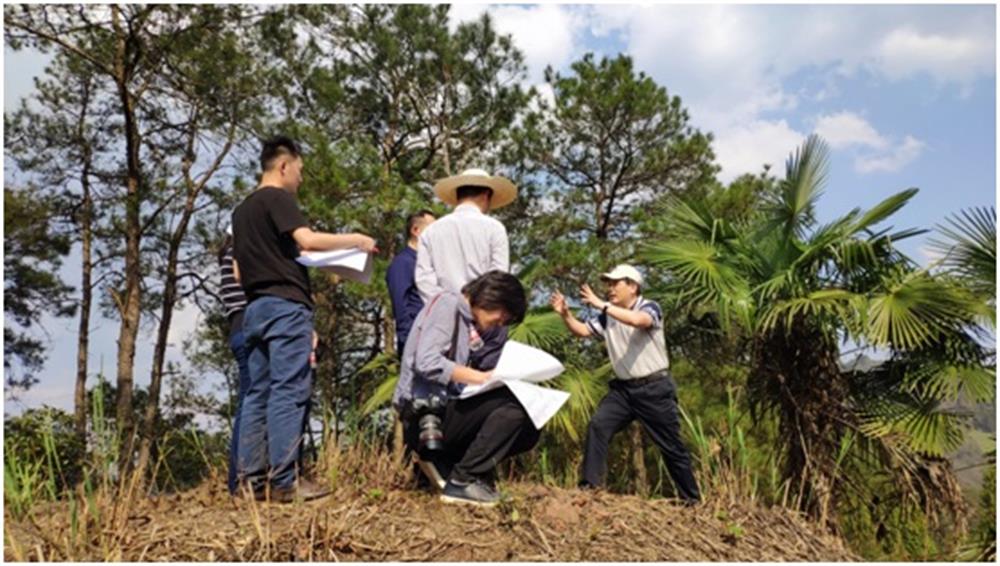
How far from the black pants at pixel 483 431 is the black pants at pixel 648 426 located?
1.17 m

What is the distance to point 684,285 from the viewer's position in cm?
873

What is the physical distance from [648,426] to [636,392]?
0.61 feet

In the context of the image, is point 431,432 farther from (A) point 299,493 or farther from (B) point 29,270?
(B) point 29,270

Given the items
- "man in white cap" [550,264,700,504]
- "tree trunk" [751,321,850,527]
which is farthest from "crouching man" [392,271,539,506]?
"tree trunk" [751,321,850,527]

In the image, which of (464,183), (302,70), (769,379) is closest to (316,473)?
(464,183)

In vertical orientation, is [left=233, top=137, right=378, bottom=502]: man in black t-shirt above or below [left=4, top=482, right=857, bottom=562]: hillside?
A: above

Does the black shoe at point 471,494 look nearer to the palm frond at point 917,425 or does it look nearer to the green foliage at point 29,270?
the palm frond at point 917,425

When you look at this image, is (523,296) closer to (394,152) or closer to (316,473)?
(316,473)

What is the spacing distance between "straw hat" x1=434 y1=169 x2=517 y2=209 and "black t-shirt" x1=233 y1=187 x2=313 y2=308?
0.87 m

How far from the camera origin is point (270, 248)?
3818 millimetres

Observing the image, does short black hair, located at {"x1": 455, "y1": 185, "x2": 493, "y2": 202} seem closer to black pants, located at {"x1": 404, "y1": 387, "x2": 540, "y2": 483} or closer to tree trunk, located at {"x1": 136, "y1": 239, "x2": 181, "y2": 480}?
black pants, located at {"x1": 404, "y1": 387, "x2": 540, "y2": 483}

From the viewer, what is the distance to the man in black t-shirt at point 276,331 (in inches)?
145

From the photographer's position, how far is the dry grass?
123 inches

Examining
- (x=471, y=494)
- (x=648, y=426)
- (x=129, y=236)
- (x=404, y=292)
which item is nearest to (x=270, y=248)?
(x=404, y=292)
